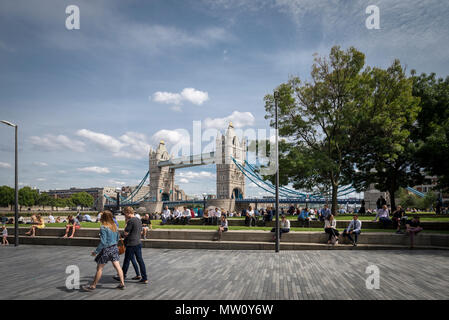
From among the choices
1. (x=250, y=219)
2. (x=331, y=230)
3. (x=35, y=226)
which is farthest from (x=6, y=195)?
(x=331, y=230)

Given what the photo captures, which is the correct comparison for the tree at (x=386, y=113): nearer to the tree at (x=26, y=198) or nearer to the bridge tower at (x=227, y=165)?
the bridge tower at (x=227, y=165)

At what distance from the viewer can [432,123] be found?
76.3 ft

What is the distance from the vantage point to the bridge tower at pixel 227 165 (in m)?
87.2

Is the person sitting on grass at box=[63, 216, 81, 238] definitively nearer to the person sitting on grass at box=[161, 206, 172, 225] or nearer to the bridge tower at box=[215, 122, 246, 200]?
the person sitting on grass at box=[161, 206, 172, 225]

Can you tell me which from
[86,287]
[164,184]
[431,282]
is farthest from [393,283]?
[164,184]

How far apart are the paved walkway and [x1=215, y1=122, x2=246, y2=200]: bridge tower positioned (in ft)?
246

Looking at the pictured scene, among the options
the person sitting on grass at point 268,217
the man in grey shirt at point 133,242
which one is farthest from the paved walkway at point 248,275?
the person sitting on grass at point 268,217

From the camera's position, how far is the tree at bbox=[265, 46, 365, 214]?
21.4m

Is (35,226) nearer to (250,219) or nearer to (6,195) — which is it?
(250,219)

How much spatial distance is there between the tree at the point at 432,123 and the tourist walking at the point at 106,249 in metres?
20.8

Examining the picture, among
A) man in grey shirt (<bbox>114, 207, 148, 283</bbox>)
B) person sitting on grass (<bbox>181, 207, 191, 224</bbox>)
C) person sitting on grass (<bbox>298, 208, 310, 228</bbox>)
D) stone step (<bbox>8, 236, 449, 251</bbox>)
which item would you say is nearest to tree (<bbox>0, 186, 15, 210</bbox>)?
person sitting on grass (<bbox>181, 207, 191, 224</bbox>)

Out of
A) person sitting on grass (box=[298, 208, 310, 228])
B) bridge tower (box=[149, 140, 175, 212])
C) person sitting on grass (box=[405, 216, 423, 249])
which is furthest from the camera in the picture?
bridge tower (box=[149, 140, 175, 212])

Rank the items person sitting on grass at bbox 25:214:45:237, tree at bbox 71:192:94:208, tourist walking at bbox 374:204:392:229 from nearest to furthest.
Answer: tourist walking at bbox 374:204:392:229 < person sitting on grass at bbox 25:214:45:237 < tree at bbox 71:192:94:208

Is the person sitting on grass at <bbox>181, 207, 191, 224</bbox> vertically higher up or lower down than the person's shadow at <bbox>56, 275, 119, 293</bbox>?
lower down
